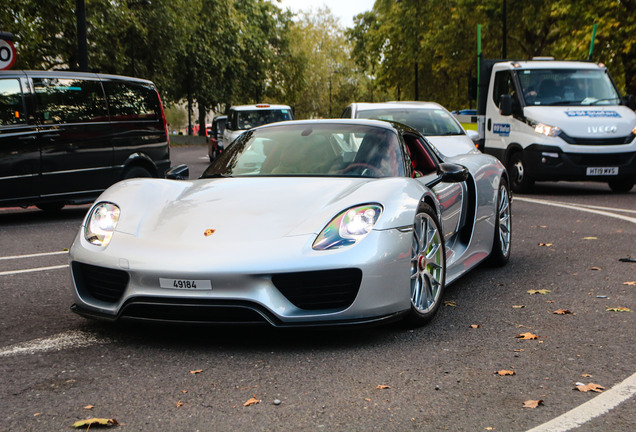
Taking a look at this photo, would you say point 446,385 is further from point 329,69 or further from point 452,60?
point 329,69

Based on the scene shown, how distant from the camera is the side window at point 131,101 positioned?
12094mm

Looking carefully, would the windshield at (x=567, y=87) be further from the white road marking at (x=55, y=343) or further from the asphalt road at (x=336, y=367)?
the white road marking at (x=55, y=343)

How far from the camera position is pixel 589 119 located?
14.4 metres

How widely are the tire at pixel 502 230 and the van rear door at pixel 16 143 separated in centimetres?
630

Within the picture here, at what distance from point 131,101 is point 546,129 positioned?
22.2ft

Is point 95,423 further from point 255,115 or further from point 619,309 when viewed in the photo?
point 255,115

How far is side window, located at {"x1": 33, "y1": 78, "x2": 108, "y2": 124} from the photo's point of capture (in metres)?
11.2

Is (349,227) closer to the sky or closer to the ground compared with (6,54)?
closer to the ground

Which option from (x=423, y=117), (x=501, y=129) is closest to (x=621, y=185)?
(x=501, y=129)

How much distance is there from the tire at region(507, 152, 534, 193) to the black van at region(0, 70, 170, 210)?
20.6 feet

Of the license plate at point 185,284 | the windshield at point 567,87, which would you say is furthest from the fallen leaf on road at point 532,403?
the windshield at point 567,87

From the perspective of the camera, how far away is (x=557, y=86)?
15.1m

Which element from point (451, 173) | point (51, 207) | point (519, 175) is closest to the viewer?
point (451, 173)

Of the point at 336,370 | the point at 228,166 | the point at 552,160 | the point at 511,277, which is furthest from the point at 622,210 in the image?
the point at 336,370
